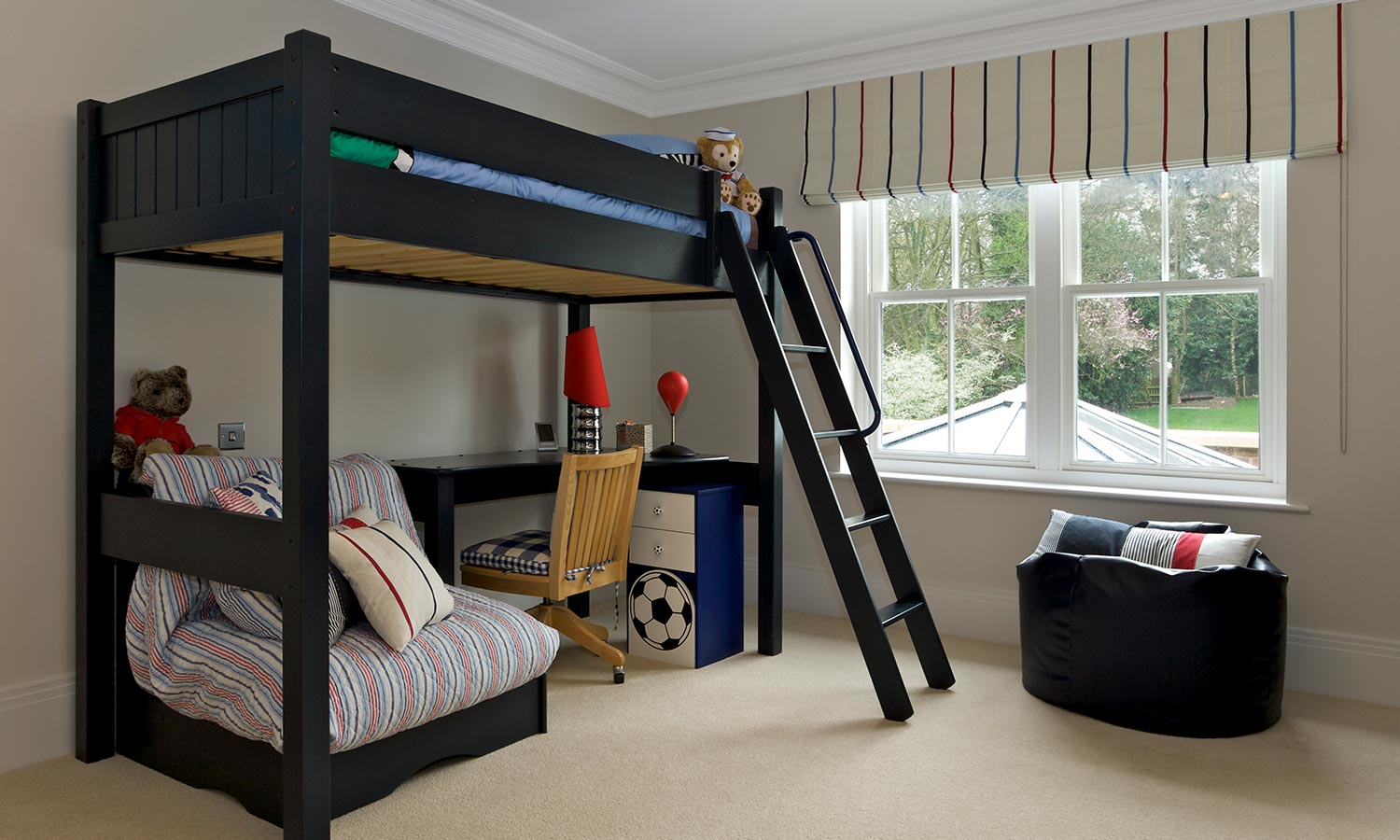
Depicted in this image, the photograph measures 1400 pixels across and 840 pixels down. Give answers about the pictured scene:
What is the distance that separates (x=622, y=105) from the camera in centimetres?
443

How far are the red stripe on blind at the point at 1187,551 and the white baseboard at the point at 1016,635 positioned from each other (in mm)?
567

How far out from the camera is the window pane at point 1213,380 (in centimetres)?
339

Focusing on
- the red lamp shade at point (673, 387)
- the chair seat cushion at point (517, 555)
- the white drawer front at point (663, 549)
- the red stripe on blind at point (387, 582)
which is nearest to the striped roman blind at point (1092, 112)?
the red lamp shade at point (673, 387)

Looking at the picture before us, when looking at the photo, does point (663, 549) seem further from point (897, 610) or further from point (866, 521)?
point (897, 610)

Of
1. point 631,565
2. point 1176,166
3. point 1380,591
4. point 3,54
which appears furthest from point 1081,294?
point 3,54

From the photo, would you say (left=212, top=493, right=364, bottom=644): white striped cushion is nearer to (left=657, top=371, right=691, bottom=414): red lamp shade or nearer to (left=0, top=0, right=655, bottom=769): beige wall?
(left=0, top=0, right=655, bottom=769): beige wall

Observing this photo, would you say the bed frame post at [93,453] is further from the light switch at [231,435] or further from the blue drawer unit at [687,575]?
the blue drawer unit at [687,575]

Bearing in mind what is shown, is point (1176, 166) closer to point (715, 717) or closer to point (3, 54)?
point (715, 717)

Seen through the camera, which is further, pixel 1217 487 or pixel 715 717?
pixel 1217 487

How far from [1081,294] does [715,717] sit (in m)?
2.12

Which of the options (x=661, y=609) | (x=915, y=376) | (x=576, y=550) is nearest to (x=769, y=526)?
(x=661, y=609)

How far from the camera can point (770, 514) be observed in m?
3.63

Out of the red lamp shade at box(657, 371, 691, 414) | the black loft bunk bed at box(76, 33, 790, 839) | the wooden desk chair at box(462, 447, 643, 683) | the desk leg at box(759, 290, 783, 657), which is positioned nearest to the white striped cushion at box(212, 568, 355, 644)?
the black loft bunk bed at box(76, 33, 790, 839)

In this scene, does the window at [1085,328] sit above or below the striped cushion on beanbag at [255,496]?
above
